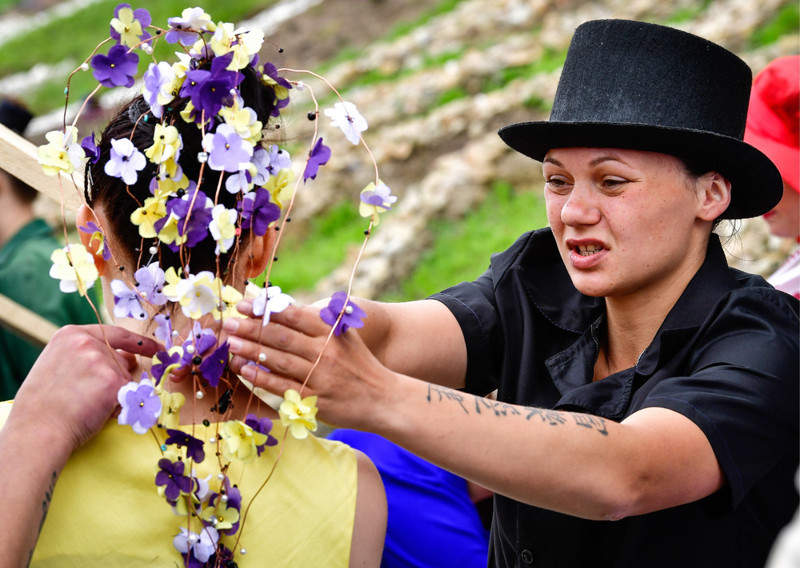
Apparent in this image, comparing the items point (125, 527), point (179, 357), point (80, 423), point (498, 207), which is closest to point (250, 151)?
point (179, 357)

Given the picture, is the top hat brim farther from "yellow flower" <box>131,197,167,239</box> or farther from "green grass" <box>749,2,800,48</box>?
"green grass" <box>749,2,800,48</box>

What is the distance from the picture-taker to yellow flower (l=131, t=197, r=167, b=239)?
185 centimetres

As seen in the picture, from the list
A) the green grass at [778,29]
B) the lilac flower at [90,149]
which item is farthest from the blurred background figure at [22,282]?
the green grass at [778,29]

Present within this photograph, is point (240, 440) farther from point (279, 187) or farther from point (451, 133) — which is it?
point (451, 133)

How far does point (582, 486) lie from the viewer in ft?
6.04

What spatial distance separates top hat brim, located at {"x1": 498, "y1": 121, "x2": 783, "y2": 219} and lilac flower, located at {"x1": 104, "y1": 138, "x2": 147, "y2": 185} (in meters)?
0.96

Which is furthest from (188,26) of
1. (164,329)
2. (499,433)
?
(499,433)

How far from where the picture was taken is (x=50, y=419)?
1820 millimetres

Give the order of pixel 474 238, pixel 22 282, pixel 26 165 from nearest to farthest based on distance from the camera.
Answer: pixel 26 165 < pixel 22 282 < pixel 474 238

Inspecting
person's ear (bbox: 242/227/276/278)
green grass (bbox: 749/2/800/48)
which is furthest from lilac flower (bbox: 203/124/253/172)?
green grass (bbox: 749/2/800/48)

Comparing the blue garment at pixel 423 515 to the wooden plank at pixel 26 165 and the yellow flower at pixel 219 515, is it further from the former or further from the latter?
the wooden plank at pixel 26 165

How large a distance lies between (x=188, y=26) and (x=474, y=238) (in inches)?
251

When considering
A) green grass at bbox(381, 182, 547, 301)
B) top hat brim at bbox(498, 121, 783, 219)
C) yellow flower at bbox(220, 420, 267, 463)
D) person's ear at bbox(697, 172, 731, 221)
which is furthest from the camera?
green grass at bbox(381, 182, 547, 301)

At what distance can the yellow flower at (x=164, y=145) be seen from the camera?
73.2 inches
